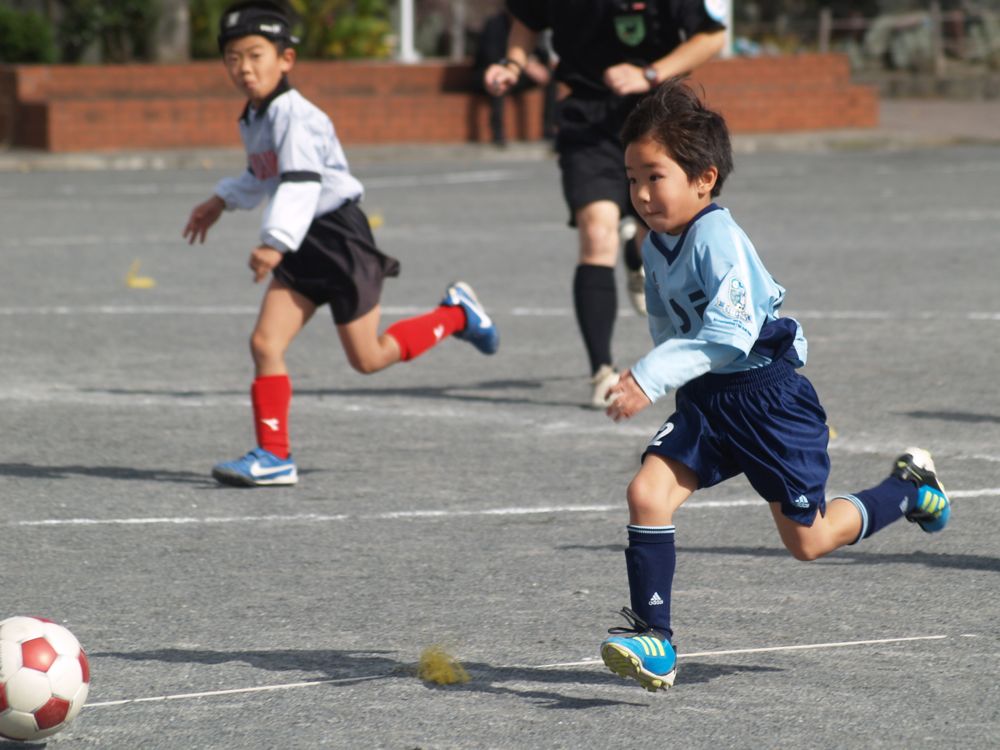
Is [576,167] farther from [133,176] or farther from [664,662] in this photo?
[133,176]

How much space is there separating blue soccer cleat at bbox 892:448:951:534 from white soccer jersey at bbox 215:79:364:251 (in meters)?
2.41

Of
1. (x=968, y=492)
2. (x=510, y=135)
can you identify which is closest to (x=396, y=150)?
(x=510, y=135)

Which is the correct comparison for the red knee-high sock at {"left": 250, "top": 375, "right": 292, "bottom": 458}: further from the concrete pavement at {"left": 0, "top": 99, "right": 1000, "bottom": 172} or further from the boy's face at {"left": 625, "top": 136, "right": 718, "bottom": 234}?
A: the concrete pavement at {"left": 0, "top": 99, "right": 1000, "bottom": 172}

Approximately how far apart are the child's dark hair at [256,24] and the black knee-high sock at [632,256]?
7.92ft

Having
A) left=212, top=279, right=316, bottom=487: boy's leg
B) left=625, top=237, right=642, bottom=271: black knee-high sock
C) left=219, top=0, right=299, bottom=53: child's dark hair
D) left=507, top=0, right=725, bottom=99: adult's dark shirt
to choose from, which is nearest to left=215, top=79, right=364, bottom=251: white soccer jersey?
left=219, top=0, right=299, bottom=53: child's dark hair

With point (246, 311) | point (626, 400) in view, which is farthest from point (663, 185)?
point (246, 311)

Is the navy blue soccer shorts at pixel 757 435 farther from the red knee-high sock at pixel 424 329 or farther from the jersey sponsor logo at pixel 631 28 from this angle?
the jersey sponsor logo at pixel 631 28

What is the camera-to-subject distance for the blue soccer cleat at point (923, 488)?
504 centimetres

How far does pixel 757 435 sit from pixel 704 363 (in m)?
0.26

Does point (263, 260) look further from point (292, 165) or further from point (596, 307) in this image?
point (596, 307)

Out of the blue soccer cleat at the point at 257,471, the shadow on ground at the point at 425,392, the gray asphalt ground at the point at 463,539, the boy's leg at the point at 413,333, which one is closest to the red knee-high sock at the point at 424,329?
the boy's leg at the point at 413,333

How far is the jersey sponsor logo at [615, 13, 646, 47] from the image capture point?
27.0 ft

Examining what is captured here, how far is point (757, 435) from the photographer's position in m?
4.40

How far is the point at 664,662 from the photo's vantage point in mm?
4129
